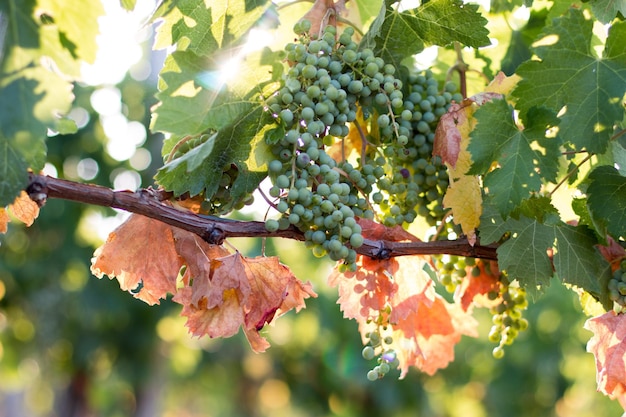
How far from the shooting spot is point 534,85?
1221 millimetres

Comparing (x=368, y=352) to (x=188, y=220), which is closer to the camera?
Result: (x=188, y=220)

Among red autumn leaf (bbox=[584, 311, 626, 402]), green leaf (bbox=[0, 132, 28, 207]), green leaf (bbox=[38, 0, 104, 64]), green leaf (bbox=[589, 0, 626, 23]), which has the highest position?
green leaf (bbox=[589, 0, 626, 23])

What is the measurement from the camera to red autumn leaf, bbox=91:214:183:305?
128 centimetres

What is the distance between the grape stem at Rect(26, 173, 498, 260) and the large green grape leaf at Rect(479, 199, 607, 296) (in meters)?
0.06

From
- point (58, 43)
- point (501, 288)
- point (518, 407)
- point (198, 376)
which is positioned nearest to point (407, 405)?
point (518, 407)

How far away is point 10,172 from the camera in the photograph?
1.01 meters

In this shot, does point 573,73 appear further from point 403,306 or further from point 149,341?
point 149,341

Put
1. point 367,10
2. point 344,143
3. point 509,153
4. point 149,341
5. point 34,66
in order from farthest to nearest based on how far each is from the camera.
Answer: point 149,341 < point 367,10 < point 344,143 < point 509,153 < point 34,66

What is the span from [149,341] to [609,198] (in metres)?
6.74

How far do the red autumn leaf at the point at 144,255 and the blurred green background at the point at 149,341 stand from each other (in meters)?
4.40

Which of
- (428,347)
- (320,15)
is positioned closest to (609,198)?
(428,347)

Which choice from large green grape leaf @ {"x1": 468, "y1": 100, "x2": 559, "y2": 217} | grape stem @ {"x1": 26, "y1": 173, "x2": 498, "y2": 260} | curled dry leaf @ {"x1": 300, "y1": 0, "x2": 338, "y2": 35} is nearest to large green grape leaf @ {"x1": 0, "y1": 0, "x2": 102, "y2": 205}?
grape stem @ {"x1": 26, "y1": 173, "x2": 498, "y2": 260}

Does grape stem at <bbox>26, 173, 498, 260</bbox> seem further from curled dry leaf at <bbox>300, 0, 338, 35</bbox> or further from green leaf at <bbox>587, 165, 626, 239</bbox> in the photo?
curled dry leaf at <bbox>300, 0, 338, 35</bbox>

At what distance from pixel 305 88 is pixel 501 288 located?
0.61 meters
